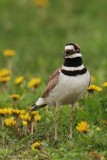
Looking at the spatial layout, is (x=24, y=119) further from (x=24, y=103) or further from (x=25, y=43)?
(x=25, y=43)

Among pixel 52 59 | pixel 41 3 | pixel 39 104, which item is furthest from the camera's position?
pixel 41 3

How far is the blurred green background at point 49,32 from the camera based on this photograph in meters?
11.8

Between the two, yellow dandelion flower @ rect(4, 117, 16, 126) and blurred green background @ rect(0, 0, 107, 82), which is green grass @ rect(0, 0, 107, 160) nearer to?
blurred green background @ rect(0, 0, 107, 82)

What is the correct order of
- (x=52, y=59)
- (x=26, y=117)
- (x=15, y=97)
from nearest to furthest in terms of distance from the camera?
(x=26, y=117), (x=15, y=97), (x=52, y=59)

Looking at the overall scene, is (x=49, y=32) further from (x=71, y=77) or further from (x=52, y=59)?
(x=71, y=77)

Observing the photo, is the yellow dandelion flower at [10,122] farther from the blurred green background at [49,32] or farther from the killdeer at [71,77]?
the blurred green background at [49,32]

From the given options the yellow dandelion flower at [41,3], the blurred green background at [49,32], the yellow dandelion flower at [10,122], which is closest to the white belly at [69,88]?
the yellow dandelion flower at [10,122]

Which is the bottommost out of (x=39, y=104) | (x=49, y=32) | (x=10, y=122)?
(x=10, y=122)

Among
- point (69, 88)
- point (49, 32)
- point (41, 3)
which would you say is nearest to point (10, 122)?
point (69, 88)

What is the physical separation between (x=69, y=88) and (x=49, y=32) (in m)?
7.23

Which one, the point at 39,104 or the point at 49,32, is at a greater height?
the point at 49,32

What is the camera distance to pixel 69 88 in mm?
6406

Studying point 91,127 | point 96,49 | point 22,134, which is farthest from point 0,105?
point 96,49

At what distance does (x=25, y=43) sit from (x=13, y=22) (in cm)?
115
